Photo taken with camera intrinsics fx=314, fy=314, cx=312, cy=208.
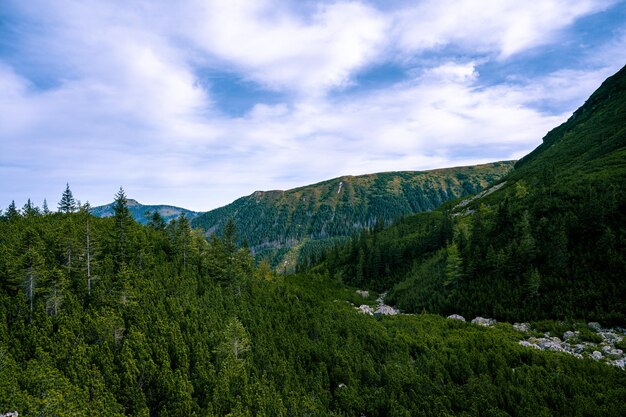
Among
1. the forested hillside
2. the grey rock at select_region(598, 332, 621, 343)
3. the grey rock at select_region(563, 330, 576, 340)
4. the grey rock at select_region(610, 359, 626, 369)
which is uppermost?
the forested hillside

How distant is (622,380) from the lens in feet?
92.3

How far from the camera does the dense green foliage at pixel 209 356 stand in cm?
2278

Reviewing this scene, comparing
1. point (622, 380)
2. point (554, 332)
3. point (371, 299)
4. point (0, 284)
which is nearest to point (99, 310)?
point (0, 284)

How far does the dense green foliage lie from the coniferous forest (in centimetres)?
16

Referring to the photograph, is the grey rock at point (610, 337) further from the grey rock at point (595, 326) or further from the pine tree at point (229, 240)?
the pine tree at point (229, 240)

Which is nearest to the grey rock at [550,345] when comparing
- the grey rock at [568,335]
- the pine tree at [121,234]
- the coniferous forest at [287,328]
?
the grey rock at [568,335]

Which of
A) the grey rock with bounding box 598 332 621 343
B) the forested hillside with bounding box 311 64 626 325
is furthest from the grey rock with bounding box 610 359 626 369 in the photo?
the forested hillside with bounding box 311 64 626 325

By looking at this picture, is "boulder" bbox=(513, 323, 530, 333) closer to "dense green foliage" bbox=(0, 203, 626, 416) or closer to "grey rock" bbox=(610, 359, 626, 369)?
"dense green foliage" bbox=(0, 203, 626, 416)

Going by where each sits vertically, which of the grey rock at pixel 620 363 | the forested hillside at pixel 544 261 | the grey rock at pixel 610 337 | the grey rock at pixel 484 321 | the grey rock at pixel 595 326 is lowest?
the grey rock at pixel 484 321

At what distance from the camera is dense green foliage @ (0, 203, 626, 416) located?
2278 centimetres

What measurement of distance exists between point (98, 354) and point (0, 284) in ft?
47.3

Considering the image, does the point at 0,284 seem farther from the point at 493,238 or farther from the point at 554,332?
the point at 493,238

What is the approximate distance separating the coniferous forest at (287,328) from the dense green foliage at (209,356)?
16 cm

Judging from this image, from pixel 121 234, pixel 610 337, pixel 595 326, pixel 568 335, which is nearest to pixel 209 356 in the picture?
pixel 121 234
